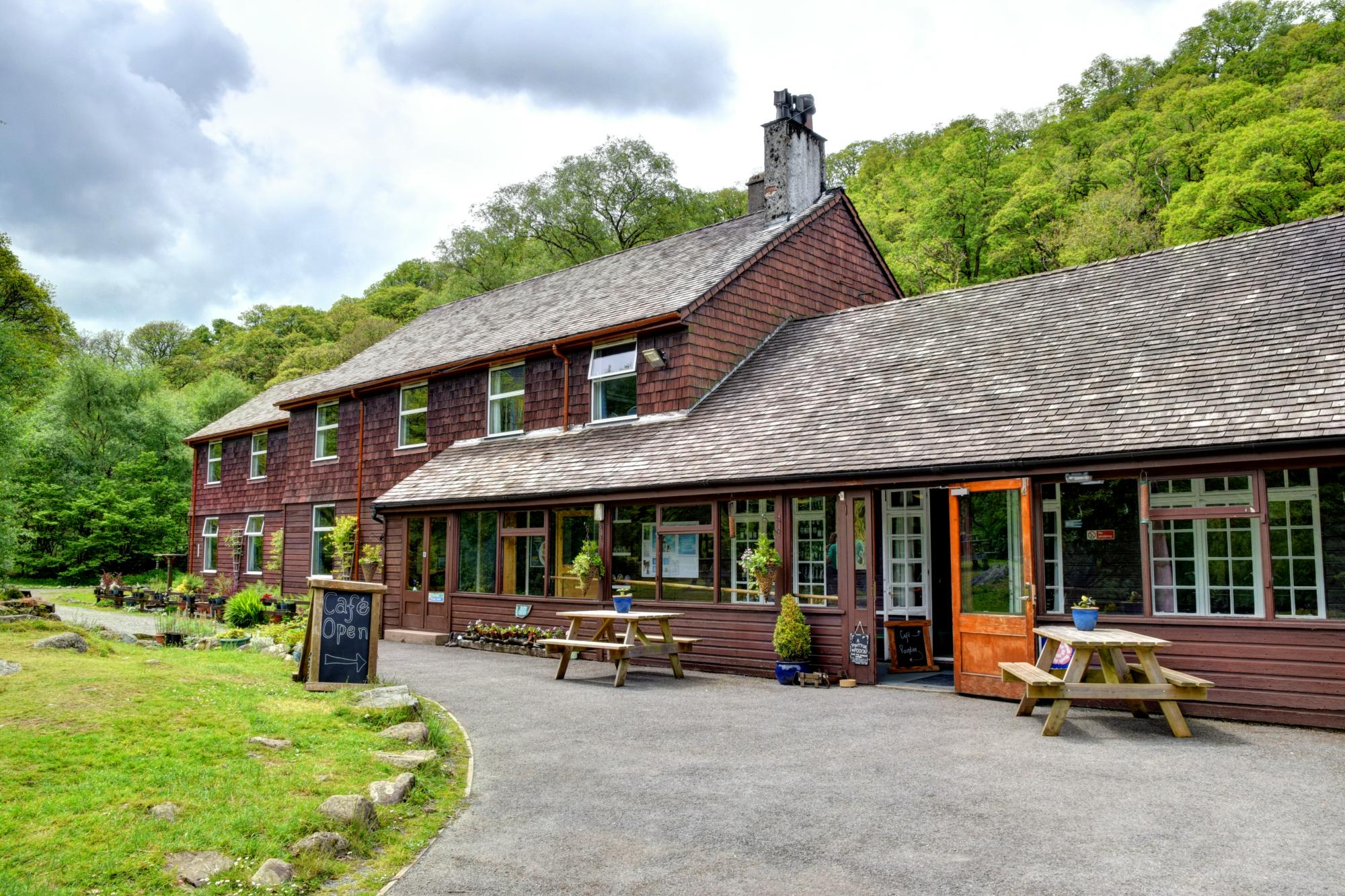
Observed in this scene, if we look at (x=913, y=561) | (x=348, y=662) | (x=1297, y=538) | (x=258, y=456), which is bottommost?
(x=348, y=662)

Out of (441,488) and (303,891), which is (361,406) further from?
(303,891)

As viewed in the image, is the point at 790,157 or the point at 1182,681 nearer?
the point at 1182,681

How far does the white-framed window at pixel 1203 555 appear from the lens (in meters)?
10.4

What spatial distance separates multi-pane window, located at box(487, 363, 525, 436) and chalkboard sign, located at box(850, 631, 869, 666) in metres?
9.01

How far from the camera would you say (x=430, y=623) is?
1791cm

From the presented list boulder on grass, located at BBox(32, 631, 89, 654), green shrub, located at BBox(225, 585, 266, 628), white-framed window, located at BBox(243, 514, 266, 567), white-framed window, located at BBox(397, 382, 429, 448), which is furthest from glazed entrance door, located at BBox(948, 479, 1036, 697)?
white-framed window, located at BBox(243, 514, 266, 567)

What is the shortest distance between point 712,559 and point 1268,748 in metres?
7.10

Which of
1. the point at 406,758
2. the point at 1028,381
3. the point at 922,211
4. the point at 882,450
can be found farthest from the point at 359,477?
the point at 922,211

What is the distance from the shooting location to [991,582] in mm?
10773

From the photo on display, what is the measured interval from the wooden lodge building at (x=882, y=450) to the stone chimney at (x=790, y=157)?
0.06m

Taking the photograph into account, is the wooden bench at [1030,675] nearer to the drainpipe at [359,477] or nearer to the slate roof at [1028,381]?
the slate roof at [1028,381]

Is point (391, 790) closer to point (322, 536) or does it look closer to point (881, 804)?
point (881, 804)

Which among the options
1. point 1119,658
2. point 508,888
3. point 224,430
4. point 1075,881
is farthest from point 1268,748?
point 224,430

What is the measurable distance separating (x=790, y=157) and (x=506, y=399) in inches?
285
